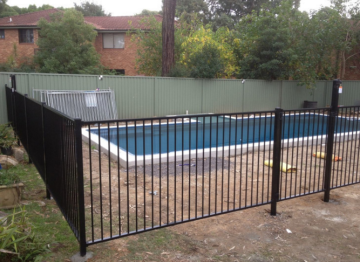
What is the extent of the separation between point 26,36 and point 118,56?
7241 mm

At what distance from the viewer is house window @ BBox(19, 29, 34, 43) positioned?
86.9 ft

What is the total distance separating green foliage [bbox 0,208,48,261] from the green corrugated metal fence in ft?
31.5

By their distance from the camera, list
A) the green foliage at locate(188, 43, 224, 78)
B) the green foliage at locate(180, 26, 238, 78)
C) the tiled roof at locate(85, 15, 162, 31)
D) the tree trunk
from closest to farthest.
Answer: the green foliage at locate(188, 43, 224, 78) < the tree trunk < the green foliage at locate(180, 26, 238, 78) < the tiled roof at locate(85, 15, 162, 31)

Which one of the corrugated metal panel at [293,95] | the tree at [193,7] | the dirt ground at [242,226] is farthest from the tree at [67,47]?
the tree at [193,7]

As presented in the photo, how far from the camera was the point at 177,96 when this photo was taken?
51.3 feet

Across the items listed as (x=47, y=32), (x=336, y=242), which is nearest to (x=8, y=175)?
(x=336, y=242)

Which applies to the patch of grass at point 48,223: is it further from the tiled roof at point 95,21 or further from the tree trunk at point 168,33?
the tiled roof at point 95,21

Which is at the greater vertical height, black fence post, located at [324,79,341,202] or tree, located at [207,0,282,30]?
tree, located at [207,0,282,30]

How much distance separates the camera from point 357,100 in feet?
66.4

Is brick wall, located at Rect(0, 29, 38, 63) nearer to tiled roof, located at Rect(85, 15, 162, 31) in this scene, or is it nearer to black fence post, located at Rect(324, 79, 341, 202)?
tiled roof, located at Rect(85, 15, 162, 31)

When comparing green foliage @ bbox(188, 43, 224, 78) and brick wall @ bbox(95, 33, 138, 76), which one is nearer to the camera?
green foliage @ bbox(188, 43, 224, 78)

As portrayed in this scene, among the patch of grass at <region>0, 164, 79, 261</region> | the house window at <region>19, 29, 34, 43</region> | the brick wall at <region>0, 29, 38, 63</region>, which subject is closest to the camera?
the patch of grass at <region>0, 164, 79, 261</region>

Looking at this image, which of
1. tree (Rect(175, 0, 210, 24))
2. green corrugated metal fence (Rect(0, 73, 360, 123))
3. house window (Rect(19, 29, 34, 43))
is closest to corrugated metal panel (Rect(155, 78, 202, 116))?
green corrugated metal fence (Rect(0, 73, 360, 123))

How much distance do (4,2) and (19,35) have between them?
1547 cm
